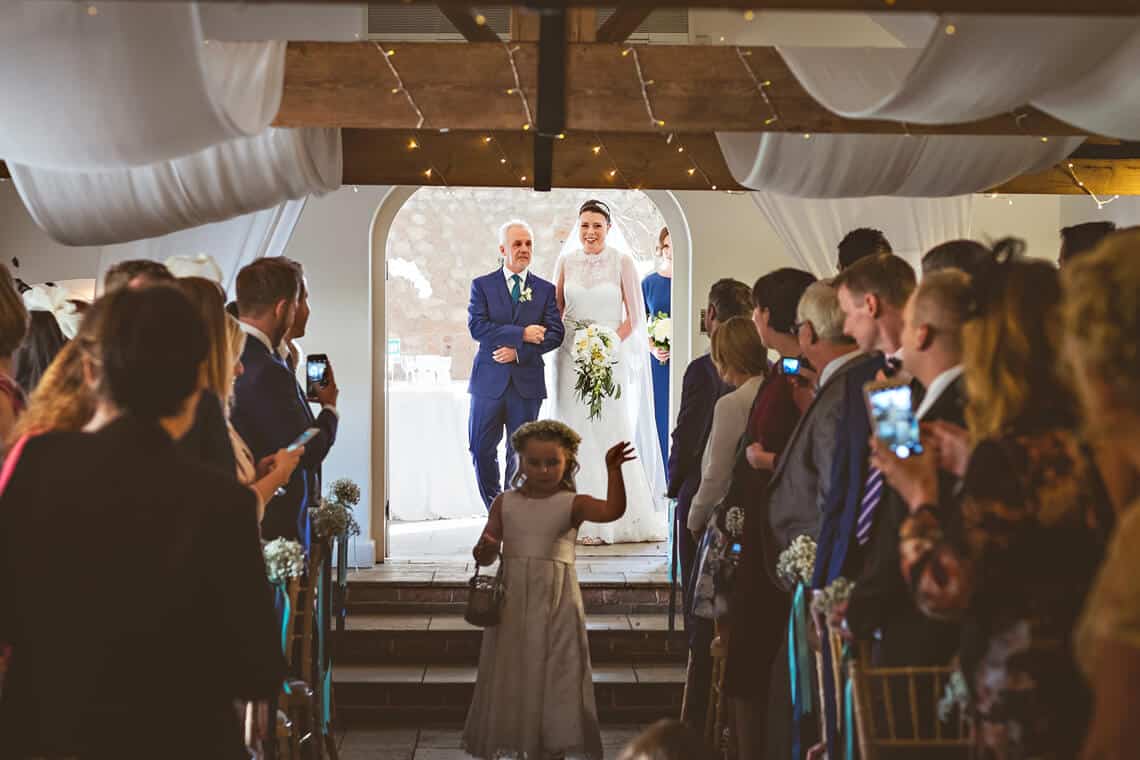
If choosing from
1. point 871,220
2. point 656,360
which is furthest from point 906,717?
point 656,360

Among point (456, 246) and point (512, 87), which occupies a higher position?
point (456, 246)

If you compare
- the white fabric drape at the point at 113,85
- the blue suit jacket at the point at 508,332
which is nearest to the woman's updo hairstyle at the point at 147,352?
the white fabric drape at the point at 113,85

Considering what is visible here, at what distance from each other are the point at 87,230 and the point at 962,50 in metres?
3.07

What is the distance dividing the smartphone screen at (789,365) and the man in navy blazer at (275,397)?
142 cm

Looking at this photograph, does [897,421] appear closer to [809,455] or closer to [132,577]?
[809,455]

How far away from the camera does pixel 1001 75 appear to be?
3709 millimetres

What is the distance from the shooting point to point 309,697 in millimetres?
4016

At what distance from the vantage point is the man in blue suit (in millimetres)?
7930

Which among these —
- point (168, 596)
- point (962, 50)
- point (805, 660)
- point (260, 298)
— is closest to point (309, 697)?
point (260, 298)

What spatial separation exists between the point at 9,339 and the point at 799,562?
201 cm

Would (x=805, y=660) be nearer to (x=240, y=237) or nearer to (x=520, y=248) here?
(x=240, y=237)

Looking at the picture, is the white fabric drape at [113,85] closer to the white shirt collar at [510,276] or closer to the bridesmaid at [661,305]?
the white shirt collar at [510,276]

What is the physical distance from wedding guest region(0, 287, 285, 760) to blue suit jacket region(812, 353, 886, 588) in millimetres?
1530

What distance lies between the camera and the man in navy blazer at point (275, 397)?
4133 mm
